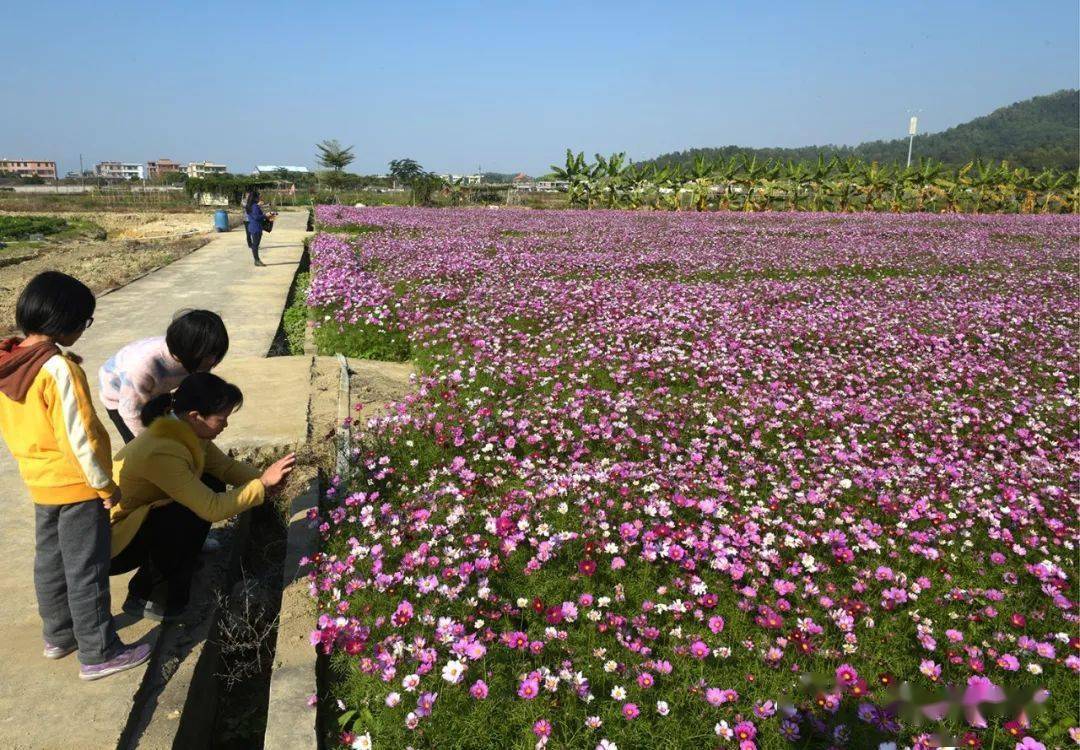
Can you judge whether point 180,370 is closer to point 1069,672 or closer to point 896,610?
point 896,610

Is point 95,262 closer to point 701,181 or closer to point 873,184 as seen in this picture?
point 701,181

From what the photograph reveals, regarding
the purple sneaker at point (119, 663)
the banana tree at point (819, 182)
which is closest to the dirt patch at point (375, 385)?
the purple sneaker at point (119, 663)

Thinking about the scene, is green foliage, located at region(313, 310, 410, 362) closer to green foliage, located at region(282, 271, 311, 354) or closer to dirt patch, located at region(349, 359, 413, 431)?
dirt patch, located at region(349, 359, 413, 431)

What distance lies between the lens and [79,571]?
9.04ft

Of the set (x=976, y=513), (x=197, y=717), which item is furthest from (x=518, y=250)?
(x=197, y=717)

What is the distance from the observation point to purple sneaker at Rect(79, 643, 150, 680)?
280cm

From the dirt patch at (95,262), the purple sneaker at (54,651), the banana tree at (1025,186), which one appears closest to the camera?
the purple sneaker at (54,651)

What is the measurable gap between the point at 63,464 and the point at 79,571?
0.48m

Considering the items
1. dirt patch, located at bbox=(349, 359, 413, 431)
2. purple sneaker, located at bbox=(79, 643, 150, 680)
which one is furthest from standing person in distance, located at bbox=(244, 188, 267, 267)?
purple sneaker, located at bbox=(79, 643, 150, 680)

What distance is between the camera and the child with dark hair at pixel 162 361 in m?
3.37

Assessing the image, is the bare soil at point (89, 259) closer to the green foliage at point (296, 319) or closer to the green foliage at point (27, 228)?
the green foliage at point (27, 228)

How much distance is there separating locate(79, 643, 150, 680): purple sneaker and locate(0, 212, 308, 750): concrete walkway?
0.11 feet

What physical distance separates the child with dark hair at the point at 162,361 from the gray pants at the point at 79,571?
91 cm

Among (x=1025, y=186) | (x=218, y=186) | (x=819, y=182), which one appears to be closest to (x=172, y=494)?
(x=819, y=182)
